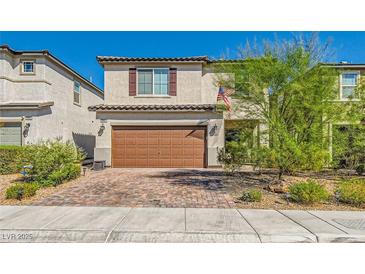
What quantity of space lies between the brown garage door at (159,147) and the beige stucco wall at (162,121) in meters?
0.32

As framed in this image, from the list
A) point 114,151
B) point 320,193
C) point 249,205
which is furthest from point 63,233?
point 114,151

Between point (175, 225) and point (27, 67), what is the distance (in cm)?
1560

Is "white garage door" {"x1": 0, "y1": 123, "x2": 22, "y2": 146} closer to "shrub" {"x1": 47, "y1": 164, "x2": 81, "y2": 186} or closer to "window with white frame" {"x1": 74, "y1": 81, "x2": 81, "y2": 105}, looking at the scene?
"window with white frame" {"x1": 74, "y1": 81, "x2": 81, "y2": 105}

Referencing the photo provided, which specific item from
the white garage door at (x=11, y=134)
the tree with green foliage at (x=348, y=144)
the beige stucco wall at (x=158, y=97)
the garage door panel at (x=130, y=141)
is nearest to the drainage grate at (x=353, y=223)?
the tree with green foliage at (x=348, y=144)

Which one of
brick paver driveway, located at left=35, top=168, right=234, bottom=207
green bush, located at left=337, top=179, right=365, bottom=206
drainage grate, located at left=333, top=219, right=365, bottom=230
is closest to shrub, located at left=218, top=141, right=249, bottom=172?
brick paver driveway, located at left=35, top=168, right=234, bottom=207

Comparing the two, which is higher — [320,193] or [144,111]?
[144,111]

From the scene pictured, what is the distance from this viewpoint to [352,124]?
901 cm

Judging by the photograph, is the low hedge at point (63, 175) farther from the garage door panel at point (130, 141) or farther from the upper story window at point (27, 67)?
the upper story window at point (27, 67)

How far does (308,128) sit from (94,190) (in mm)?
7861

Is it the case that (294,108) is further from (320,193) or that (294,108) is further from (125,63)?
(125,63)

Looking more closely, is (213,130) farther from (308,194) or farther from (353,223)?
(353,223)

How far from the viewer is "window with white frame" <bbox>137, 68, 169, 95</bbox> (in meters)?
15.5

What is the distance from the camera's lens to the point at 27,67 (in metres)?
15.6

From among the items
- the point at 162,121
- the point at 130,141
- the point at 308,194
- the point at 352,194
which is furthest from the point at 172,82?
the point at 352,194
